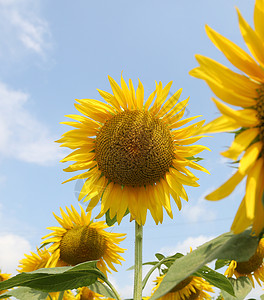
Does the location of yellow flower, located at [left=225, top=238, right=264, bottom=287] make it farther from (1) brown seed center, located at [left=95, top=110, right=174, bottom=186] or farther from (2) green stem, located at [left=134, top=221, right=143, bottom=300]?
(1) brown seed center, located at [left=95, top=110, right=174, bottom=186]

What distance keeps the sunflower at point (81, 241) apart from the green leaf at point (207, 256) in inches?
124

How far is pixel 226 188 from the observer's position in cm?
137

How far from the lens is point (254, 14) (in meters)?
1.54

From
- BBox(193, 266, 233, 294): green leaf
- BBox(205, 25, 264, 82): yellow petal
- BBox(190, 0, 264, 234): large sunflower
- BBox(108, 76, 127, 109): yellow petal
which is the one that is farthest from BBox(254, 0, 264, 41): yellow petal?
BBox(193, 266, 233, 294): green leaf

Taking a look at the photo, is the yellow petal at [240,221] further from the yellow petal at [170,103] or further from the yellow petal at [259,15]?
the yellow petal at [170,103]

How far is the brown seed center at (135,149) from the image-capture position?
2.96 meters

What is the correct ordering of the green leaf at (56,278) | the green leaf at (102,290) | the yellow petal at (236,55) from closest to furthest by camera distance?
the yellow petal at (236,55) → the green leaf at (56,278) → the green leaf at (102,290)

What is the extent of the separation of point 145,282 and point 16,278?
48.8 inches

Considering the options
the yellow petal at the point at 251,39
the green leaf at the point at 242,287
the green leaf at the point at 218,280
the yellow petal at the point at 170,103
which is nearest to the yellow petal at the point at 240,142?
the yellow petal at the point at 251,39

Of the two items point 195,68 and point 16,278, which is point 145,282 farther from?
point 195,68


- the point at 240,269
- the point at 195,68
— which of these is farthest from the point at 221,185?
the point at 240,269

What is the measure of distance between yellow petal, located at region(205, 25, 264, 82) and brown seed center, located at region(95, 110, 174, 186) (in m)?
1.44

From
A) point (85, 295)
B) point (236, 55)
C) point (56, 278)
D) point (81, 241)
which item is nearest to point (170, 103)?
point (236, 55)

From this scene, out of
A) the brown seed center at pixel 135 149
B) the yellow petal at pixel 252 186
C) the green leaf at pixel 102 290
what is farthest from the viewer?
the green leaf at pixel 102 290
